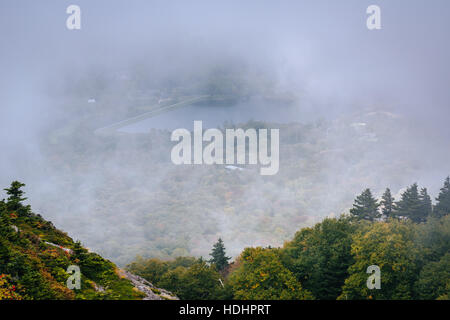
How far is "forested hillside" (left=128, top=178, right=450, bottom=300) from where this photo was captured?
Result: 35.8 metres

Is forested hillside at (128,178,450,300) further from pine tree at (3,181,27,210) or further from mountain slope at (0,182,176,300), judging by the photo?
pine tree at (3,181,27,210)

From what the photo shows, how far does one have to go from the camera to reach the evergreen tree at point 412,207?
189ft

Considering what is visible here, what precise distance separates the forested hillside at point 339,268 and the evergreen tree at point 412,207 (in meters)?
13.2

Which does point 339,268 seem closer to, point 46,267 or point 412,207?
point 412,207

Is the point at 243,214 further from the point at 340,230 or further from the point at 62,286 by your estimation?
the point at 62,286

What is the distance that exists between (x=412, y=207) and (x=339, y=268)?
74.8ft

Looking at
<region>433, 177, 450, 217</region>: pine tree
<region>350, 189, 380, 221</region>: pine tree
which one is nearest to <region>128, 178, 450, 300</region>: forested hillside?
<region>350, 189, 380, 221</region>: pine tree

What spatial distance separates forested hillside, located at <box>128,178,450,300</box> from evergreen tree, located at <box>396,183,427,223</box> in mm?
13182

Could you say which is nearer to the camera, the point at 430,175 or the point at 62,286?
the point at 62,286

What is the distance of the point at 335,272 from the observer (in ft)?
132

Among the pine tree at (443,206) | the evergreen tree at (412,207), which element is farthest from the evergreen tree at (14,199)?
the pine tree at (443,206)

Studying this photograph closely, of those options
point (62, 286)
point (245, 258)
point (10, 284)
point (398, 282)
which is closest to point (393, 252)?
point (398, 282)

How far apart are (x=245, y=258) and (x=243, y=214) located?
528 ft

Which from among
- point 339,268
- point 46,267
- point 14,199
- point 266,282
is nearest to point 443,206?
point 339,268
